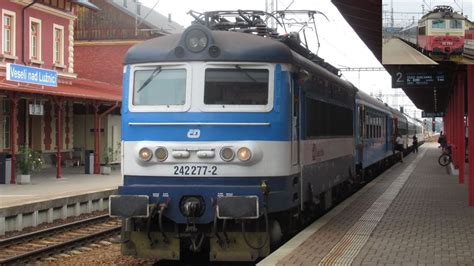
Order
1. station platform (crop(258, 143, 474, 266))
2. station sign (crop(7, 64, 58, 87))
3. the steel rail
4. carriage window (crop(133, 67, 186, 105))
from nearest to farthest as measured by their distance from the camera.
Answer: station platform (crop(258, 143, 474, 266)), carriage window (crop(133, 67, 186, 105)), the steel rail, station sign (crop(7, 64, 58, 87))

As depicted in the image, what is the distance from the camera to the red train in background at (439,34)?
38.9 ft

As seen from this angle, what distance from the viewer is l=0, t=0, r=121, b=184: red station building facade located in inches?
909

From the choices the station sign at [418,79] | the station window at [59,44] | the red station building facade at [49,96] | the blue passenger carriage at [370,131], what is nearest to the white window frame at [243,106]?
the blue passenger carriage at [370,131]

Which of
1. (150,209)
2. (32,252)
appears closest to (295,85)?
(150,209)

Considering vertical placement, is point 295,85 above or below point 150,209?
above

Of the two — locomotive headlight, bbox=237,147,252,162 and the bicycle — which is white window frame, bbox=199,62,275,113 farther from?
the bicycle

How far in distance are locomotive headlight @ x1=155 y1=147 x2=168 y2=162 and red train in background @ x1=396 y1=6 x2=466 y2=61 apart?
627 centimetres

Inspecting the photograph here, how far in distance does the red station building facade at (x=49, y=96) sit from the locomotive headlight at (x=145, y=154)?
13495 mm

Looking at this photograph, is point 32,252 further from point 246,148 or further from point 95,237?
Result: point 246,148

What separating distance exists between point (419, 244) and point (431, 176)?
16230mm

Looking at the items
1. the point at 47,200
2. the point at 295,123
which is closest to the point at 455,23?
the point at 295,123

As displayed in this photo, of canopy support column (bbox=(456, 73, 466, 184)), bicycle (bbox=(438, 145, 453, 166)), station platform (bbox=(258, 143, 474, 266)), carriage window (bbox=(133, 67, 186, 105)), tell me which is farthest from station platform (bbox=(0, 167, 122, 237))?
bicycle (bbox=(438, 145, 453, 166))

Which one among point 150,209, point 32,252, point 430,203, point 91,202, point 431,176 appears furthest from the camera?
point 431,176

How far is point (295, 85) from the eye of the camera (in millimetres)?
8383
